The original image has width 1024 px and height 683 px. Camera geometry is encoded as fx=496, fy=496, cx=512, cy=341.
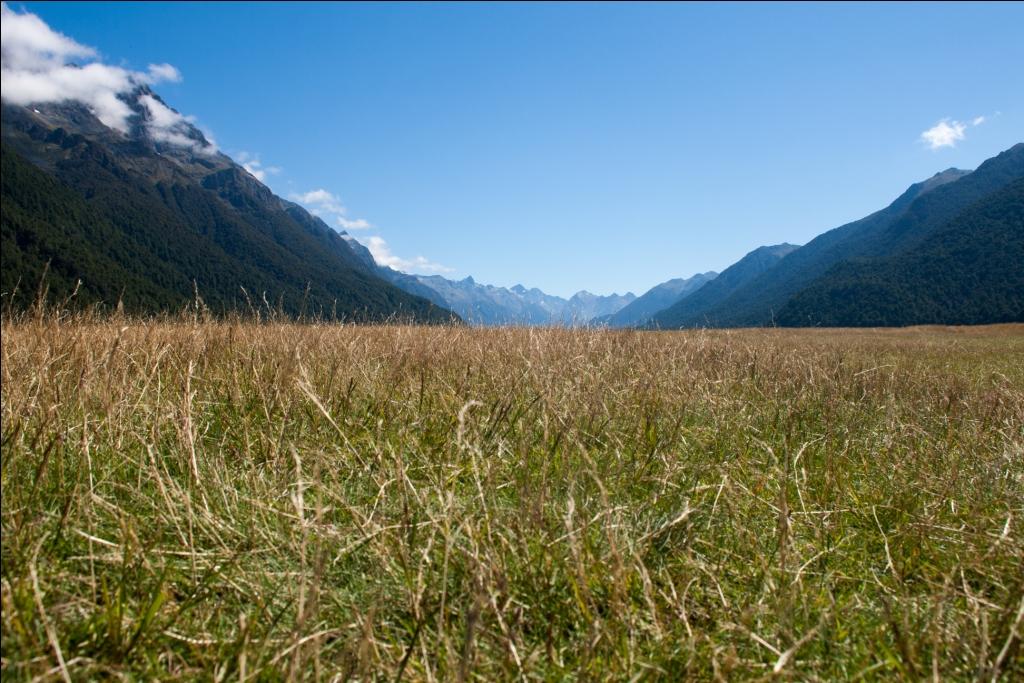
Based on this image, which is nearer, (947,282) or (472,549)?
(472,549)

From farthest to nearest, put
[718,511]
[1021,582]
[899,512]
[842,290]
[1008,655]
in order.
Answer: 1. [842,290]
2. [899,512]
3. [718,511]
4. [1021,582]
5. [1008,655]

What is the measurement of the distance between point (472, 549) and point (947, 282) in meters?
186

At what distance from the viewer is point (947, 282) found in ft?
458

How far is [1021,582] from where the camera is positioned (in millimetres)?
1583

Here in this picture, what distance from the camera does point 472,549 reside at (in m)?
1.56

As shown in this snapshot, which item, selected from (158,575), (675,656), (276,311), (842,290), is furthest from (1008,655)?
(842,290)

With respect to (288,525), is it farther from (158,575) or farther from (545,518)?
(545,518)

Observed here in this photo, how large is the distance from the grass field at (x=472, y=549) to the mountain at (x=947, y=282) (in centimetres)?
14710

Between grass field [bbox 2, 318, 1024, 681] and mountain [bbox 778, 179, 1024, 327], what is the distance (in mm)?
147101

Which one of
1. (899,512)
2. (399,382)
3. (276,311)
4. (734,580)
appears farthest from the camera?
(276,311)

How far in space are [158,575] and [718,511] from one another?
2.02 metres

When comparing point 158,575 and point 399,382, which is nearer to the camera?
point 158,575

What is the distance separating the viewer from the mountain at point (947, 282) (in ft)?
409

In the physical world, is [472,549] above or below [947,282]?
below
